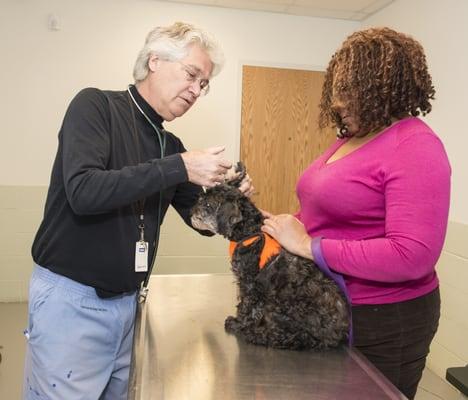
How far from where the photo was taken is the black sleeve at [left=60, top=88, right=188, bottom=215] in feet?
4.03

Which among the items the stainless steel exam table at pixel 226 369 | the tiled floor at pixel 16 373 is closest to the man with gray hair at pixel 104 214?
the stainless steel exam table at pixel 226 369

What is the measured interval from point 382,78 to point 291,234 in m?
0.56

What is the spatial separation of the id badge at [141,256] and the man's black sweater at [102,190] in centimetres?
2

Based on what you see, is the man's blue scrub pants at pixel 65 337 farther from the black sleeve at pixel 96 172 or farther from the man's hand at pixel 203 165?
the man's hand at pixel 203 165

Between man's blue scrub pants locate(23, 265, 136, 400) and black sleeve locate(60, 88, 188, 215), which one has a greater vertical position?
black sleeve locate(60, 88, 188, 215)

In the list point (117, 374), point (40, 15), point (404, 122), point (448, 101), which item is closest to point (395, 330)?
point (404, 122)

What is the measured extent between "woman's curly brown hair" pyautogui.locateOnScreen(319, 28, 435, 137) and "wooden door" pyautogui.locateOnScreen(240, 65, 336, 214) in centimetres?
305

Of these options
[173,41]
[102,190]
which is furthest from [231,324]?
[173,41]

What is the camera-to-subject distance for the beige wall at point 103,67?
382 centimetres

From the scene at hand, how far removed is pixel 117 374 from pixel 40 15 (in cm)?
355

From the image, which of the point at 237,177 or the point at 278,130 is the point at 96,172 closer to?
the point at 237,177

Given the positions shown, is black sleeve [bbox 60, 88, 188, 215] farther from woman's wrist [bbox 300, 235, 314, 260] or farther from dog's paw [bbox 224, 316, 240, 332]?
dog's paw [bbox 224, 316, 240, 332]

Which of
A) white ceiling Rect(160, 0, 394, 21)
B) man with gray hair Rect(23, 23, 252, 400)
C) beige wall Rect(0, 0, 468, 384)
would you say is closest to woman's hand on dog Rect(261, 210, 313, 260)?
man with gray hair Rect(23, 23, 252, 400)

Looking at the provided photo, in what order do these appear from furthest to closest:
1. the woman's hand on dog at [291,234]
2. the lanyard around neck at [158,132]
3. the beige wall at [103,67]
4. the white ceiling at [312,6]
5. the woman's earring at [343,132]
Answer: the white ceiling at [312,6] < the beige wall at [103,67] < the lanyard around neck at [158,132] < the woman's earring at [343,132] < the woman's hand on dog at [291,234]
